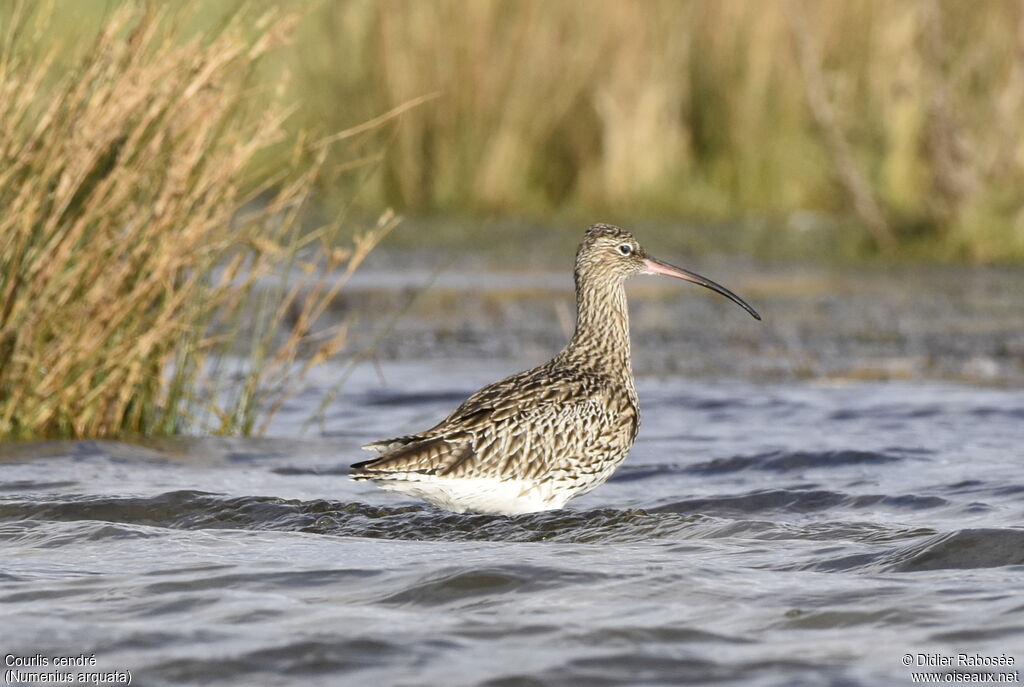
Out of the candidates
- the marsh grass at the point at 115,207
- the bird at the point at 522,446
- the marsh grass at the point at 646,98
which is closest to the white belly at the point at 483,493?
the bird at the point at 522,446

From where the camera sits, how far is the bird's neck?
720cm

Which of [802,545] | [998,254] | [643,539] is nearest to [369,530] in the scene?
[643,539]

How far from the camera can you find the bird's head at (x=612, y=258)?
7465mm

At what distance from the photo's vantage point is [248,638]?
4801 mm

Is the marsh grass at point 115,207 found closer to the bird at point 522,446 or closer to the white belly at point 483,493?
the bird at point 522,446

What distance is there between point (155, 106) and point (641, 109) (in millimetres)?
9072

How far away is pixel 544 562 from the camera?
5609 millimetres

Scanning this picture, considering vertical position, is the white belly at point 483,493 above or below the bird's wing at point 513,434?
below

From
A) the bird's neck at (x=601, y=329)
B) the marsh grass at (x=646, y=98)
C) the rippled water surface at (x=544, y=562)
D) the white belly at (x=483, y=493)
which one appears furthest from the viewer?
the marsh grass at (x=646, y=98)

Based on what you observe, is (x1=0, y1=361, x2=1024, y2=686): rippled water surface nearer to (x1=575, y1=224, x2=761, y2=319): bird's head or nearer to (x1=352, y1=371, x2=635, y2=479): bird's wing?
(x1=352, y1=371, x2=635, y2=479): bird's wing

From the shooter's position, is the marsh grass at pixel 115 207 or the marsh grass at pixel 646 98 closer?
the marsh grass at pixel 115 207

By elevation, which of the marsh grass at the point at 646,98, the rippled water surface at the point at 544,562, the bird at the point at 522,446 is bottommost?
the rippled water surface at the point at 544,562

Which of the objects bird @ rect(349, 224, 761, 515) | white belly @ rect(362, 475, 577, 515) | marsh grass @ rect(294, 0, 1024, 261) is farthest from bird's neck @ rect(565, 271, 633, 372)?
marsh grass @ rect(294, 0, 1024, 261)

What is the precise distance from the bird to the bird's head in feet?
1.57
